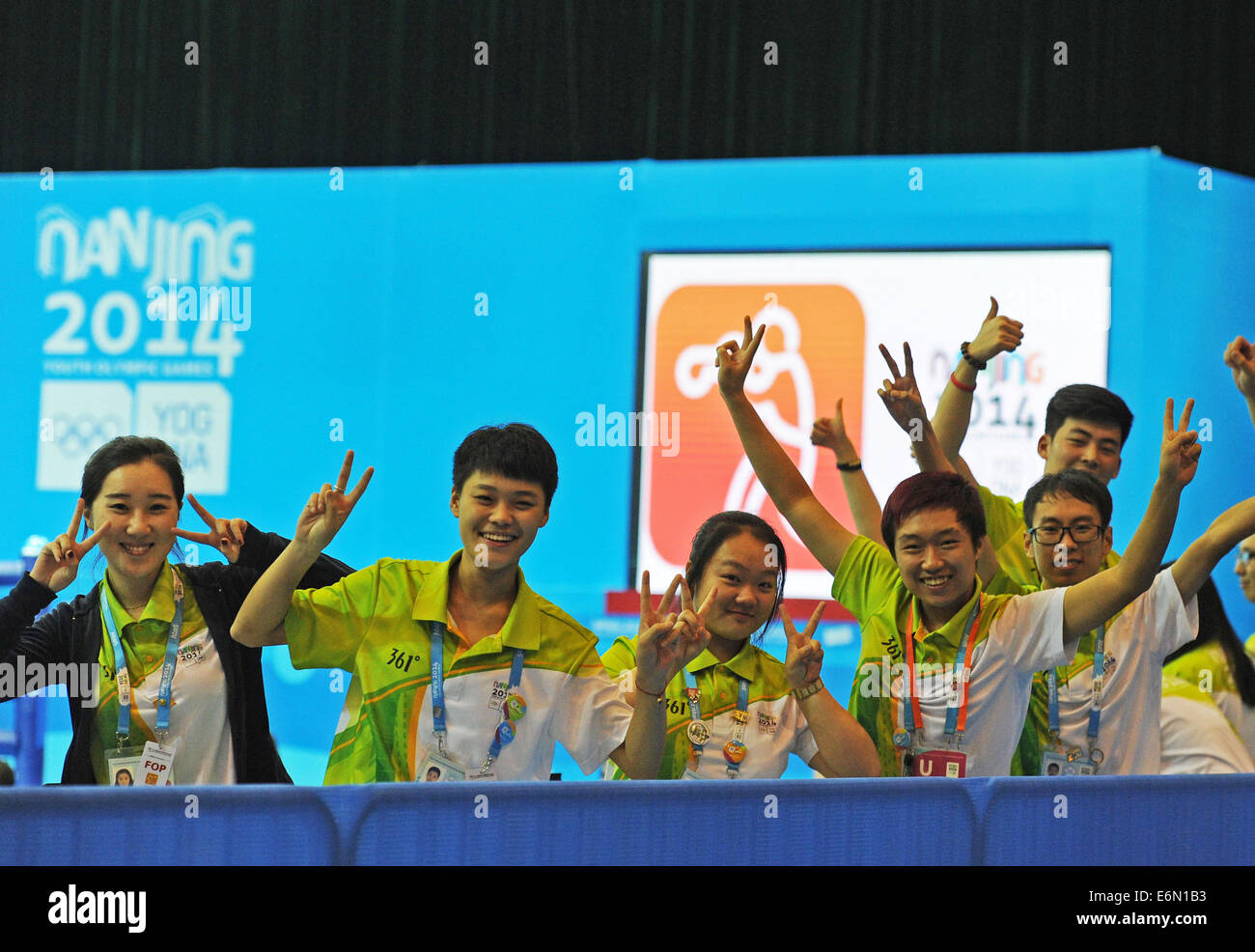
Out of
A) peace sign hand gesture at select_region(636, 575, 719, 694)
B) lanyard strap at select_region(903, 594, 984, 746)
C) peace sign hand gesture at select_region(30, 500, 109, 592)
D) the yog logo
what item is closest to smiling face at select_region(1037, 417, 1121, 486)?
lanyard strap at select_region(903, 594, 984, 746)

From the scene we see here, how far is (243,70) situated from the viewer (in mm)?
6363

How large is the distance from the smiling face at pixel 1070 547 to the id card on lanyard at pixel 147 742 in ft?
5.52

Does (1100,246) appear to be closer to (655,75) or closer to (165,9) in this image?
(655,75)

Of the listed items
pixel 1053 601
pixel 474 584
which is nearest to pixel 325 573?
A: pixel 474 584

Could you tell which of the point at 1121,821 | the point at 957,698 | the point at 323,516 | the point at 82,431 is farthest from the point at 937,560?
the point at 82,431

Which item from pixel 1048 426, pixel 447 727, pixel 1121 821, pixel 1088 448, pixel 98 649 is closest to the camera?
pixel 1121 821

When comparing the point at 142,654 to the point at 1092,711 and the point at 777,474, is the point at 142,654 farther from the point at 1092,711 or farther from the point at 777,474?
the point at 1092,711

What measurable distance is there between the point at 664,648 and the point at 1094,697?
35.6 inches

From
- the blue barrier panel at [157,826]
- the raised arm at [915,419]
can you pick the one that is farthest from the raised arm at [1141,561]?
the blue barrier panel at [157,826]

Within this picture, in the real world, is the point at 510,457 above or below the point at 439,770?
above

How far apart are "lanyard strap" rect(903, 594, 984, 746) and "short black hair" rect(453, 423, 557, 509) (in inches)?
30.0

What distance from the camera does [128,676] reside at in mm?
2689

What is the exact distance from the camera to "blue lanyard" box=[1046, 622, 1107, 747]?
9.27ft
